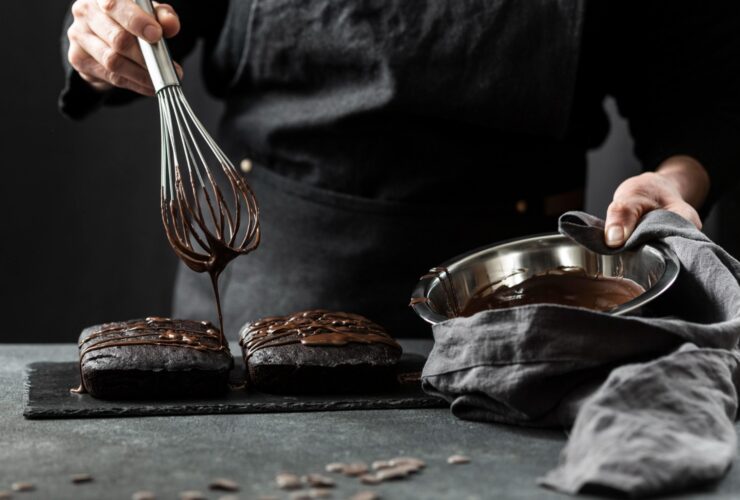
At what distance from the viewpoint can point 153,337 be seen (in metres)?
1.09

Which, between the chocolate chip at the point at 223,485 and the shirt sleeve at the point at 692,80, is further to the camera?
the shirt sleeve at the point at 692,80

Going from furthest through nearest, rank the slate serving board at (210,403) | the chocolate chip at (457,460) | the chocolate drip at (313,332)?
the chocolate drip at (313,332)
the slate serving board at (210,403)
the chocolate chip at (457,460)

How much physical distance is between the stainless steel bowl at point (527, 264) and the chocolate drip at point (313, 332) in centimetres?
8

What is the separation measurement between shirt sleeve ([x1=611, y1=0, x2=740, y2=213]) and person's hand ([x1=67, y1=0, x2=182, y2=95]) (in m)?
0.75

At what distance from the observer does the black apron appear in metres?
1.42

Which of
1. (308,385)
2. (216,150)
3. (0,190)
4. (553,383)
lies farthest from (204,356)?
(0,190)

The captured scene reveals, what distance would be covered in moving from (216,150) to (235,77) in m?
0.42

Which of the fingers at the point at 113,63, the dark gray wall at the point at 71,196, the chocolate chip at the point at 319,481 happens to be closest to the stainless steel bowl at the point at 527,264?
the chocolate chip at the point at 319,481

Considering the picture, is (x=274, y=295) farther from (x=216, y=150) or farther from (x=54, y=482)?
(x=54, y=482)

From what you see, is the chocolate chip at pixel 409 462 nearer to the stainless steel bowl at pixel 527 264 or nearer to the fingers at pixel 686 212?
the stainless steel bowl at pixel 527 264

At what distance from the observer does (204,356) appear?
1.07m

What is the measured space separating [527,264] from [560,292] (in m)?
0.07

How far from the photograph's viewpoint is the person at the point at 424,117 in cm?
142

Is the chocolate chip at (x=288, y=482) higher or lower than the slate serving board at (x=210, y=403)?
lower
